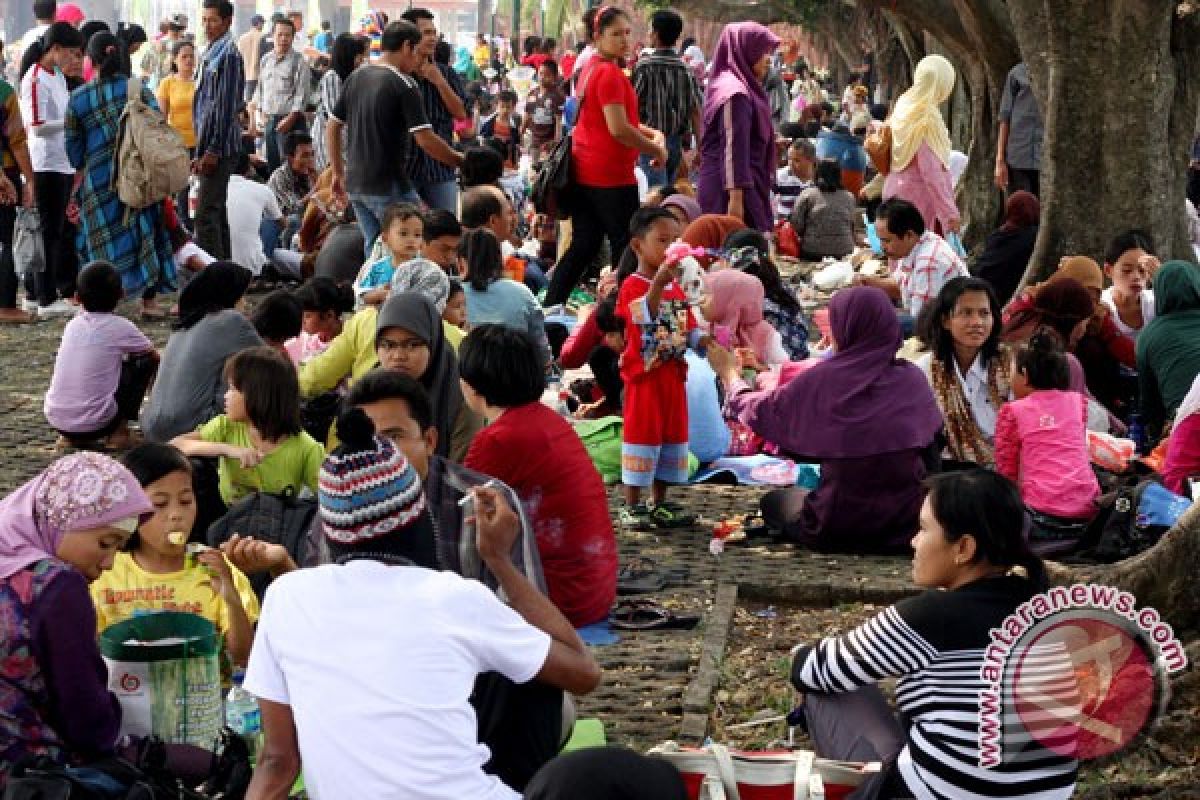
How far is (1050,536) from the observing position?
306 inches

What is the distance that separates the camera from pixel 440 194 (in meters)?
11.8

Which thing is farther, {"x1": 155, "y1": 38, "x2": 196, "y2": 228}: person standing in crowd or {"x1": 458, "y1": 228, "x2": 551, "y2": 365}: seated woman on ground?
{"x1": 155, "y1": 38, "x2": 196, "y2": 228}: person standing in crowd

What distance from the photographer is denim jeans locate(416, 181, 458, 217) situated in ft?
38.4

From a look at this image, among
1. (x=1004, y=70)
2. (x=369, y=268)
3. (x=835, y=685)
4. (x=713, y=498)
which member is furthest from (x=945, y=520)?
(x=1004, y=70)

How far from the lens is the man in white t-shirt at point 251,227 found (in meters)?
13.8

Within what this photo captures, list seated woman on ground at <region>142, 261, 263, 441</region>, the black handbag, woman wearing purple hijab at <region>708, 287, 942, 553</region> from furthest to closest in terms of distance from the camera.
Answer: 1. the black handbag
2. seated woman on ground at <region>142, 261, 263, 441</region>
3. woman wearing purple hijab at <region>708, 287, 942, 553</region>

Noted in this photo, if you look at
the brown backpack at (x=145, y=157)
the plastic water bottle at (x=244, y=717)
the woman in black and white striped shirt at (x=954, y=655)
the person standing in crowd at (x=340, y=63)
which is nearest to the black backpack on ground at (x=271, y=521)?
the plastic water bottle at (x=244, y=717)

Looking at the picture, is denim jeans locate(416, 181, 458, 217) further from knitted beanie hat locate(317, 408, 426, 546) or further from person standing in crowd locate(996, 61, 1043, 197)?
knitted beanie hat locate(317, 408, 426, 546)

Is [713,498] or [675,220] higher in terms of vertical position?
[675,220]

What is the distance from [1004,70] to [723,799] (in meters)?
12.6

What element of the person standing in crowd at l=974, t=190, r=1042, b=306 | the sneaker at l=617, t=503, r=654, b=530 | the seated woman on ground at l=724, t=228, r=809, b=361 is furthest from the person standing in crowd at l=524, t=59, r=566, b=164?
the sneaker at l=617, t=503, r=654, b=530

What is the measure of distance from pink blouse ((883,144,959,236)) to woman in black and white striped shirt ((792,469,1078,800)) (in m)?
10.2

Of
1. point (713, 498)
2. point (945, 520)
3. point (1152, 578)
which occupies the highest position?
point (945, 520)

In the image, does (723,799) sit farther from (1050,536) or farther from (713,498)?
(713,498)
